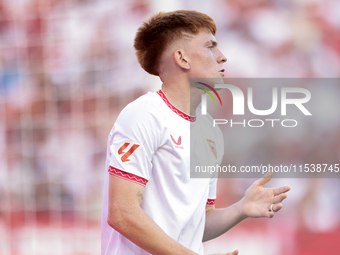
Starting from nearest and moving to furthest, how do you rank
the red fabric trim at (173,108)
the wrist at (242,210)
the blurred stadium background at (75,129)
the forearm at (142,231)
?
the forearm at (142,231) → the red fabric trim at (173,108) → the wrist at (242,210) → the blurred stadium background at (75,129)

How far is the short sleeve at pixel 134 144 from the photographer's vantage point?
1123 mm

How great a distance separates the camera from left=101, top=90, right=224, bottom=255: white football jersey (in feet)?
3.75

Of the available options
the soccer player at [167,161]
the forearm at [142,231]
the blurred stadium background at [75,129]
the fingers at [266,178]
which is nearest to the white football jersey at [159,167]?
the soccer player at [167,161]

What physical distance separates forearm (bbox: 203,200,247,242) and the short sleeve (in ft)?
1.56

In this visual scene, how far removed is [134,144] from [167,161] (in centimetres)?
15

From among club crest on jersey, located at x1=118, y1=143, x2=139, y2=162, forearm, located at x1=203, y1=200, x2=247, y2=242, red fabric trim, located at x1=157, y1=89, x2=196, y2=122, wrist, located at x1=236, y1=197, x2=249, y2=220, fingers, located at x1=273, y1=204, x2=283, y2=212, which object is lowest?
forearm, located at x1=203, y1=200, x2=247, y2=242

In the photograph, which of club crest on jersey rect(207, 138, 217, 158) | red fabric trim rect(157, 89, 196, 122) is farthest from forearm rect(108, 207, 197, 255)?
club crest on jersey rect(207, 138, 217, 158)

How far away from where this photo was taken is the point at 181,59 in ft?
4.58

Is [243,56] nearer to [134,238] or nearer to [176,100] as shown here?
[176,100]

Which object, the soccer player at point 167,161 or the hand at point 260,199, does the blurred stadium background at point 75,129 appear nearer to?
the soccer player at point 167,161

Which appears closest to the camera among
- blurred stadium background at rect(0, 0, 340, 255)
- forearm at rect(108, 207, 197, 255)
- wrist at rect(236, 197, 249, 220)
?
forearm at rect(108, 207, 197, 255)

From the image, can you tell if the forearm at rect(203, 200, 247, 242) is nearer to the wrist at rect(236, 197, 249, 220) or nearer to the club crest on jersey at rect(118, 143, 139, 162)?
the wrist at rect(236, 197, 249, 220)

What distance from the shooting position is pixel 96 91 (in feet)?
12.4

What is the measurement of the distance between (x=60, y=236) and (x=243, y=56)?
2664 millimetres
